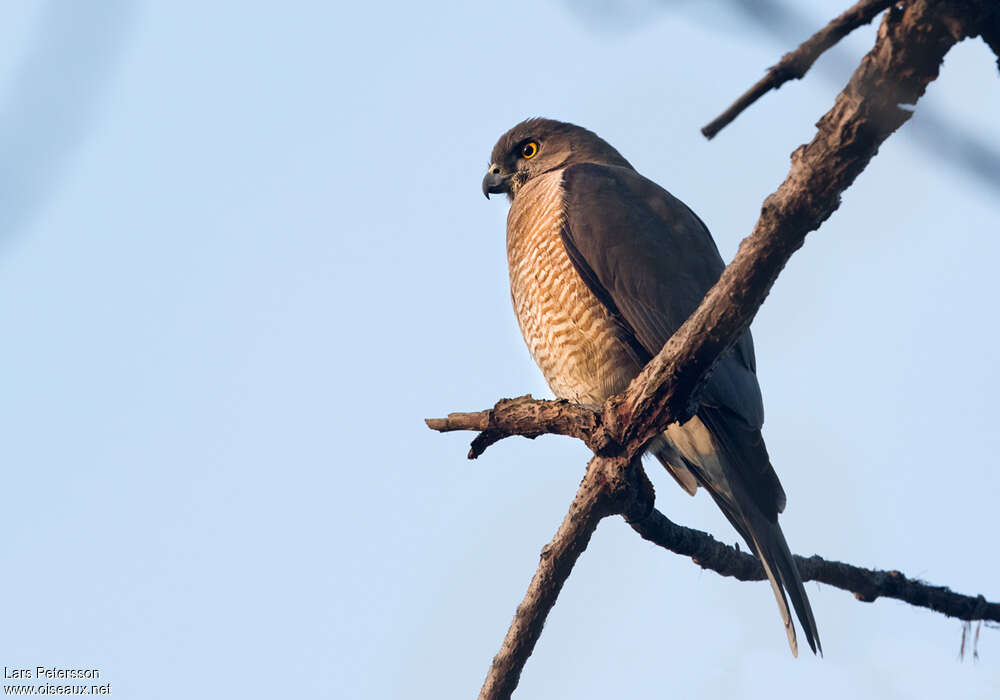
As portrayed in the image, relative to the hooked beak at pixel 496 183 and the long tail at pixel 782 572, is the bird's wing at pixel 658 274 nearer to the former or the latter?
the long tail at pixel 782 572

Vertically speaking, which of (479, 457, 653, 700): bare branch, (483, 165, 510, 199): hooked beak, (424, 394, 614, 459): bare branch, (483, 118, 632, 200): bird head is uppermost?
(483, 118, 632, 200): bird head

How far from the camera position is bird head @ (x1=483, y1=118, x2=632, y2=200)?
734cm

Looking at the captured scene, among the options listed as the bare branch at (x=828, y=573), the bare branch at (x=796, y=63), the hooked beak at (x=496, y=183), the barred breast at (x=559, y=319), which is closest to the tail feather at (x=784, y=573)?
the bare branch at (x=828, y=573)

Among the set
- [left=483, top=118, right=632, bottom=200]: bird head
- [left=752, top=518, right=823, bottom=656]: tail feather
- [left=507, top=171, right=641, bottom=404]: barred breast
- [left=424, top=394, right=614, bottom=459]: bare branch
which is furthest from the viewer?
[left=483, top=118, right=632, bottom=200]: bird head

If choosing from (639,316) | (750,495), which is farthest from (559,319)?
(750,495)

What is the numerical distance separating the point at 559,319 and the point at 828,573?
1.89 metres

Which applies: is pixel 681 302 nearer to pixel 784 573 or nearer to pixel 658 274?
pixel 658 274

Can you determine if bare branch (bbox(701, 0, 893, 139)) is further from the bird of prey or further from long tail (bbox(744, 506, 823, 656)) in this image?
long tail (bbox(744, 506, 823, 656))

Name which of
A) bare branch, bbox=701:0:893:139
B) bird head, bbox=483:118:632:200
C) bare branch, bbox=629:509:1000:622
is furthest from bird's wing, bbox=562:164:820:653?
bare branch, bbox=701:0:893:139

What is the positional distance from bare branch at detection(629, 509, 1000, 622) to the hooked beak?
360cm

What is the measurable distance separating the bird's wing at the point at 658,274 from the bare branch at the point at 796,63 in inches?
95.0

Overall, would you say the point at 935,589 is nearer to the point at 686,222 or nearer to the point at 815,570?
the point at 815,570

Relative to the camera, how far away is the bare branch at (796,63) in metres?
2.26

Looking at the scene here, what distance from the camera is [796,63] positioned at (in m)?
2.30
